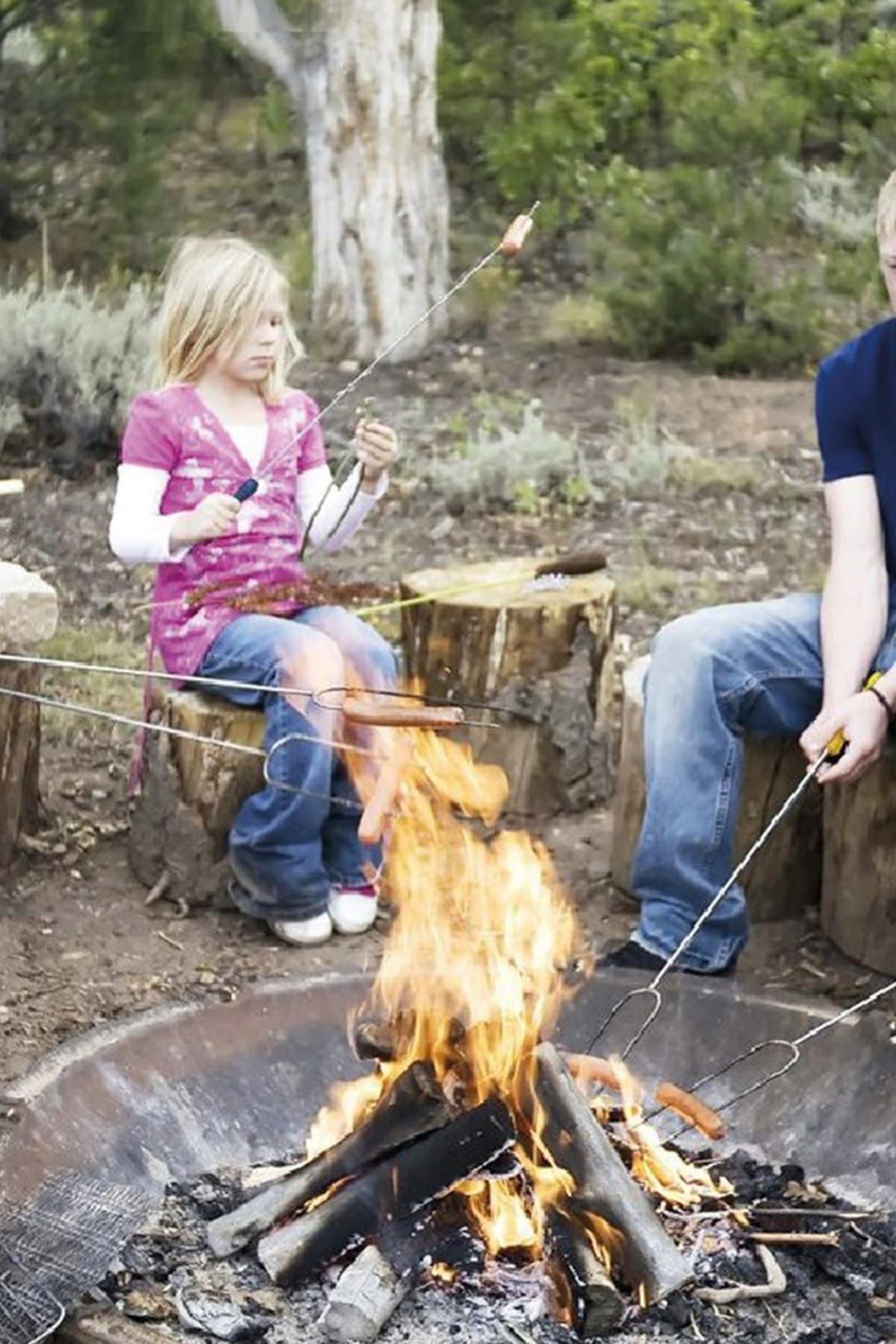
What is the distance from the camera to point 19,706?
4750mm

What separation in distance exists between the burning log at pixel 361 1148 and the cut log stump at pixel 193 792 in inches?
61.1

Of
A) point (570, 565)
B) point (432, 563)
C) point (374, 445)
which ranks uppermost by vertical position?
point (374, 445)

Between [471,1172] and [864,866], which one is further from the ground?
[471,1172]

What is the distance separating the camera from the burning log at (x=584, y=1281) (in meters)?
2.90

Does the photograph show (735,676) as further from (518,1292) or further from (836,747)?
(518,1292)

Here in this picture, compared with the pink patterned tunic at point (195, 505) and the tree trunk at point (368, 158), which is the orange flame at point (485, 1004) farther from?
the tree trunk at point (368, 158)

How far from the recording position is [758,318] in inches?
389

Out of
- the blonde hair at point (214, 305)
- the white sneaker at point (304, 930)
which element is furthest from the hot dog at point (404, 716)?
the blonde hair at point (214, 305)

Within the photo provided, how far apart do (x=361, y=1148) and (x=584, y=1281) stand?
374 mm

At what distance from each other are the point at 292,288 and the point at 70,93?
2728 millimetres

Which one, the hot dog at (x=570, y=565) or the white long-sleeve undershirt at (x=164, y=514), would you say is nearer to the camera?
the white long-sleeve undershirt at (x=164, y=514)

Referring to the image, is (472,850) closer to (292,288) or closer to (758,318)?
(758,318)

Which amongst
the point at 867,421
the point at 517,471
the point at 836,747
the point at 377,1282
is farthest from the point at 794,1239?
the point at 517,471

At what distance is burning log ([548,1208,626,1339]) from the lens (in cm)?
290
